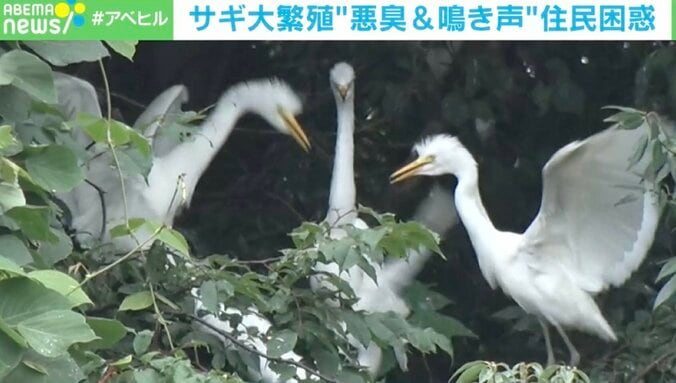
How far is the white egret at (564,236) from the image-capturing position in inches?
137

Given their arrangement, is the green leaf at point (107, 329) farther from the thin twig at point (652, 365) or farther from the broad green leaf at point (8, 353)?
the thin twig at point (652, 365)

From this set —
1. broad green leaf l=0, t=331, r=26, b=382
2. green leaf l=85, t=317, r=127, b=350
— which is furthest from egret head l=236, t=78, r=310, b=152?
broad green leaf l=0, t=331, r=26, b=382

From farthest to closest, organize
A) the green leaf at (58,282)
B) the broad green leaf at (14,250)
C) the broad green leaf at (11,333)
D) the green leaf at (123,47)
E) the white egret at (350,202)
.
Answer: the white egret at (350,202), the green leaf at (123,47), the broad green leaf at (14,250), the green leaf at (58,282), the broad green leaf at (11,333)

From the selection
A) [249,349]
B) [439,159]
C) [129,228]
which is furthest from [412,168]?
[129,228]

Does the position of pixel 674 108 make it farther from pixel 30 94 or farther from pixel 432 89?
pixel 30 94

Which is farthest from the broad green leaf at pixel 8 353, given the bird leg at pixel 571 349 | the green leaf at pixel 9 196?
the bird leg at pixel 571 349

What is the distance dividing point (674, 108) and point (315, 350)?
4.09 ft

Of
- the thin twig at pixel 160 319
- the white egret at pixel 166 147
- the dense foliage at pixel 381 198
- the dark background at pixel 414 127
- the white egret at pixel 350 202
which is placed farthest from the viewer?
the dark background at pixel 414 127

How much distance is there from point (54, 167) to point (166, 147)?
1.76 meters

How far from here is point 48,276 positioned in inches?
72.6

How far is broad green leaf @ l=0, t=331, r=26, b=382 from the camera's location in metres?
1.73

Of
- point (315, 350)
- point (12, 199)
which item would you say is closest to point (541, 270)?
point (315, 350)

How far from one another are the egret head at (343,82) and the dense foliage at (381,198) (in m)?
0.11

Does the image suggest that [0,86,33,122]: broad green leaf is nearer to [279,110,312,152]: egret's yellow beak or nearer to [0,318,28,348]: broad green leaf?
[0,318,28,348]: broad green leaf
